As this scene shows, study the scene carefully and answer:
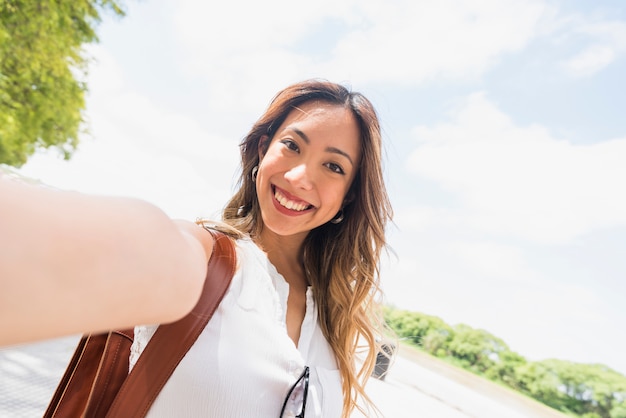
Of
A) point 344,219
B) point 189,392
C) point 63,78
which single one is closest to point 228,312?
point 189,392

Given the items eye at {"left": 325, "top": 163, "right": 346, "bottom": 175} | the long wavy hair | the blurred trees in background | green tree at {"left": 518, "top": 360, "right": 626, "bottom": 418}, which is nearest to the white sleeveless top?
the long wavy hair

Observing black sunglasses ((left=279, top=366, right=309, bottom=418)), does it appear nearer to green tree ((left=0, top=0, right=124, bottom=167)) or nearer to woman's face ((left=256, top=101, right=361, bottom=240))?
woman's face ((left=256, top=101, right=361, bottom=240))

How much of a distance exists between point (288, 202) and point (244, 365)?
2.24ft

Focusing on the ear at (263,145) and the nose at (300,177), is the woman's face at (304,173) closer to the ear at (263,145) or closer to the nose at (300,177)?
the nose at (300,177)

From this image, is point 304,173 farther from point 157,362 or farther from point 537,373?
point 537,373

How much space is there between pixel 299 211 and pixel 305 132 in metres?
0.31

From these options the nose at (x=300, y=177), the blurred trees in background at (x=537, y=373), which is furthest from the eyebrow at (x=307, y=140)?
the blurred trees in background at (x=537, y=373)

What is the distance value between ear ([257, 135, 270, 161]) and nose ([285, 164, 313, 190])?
1.30 feet

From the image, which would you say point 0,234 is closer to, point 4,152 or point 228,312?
point 228,312

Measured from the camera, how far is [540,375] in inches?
492

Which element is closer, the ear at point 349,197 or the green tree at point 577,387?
the ear at point 349,197

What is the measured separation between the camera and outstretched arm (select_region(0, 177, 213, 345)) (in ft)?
1.07

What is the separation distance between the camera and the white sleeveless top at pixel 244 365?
1.04 meters

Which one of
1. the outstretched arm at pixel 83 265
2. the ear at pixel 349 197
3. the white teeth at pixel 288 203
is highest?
the ear at pixel 349 197
